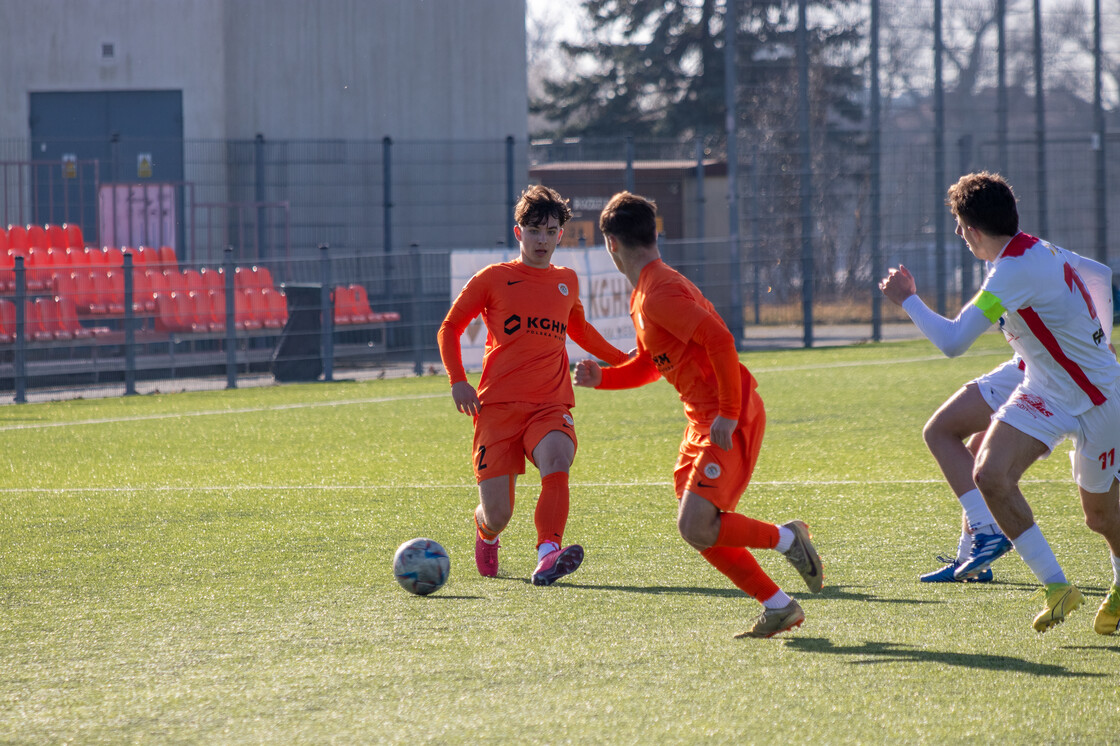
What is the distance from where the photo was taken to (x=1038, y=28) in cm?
2414

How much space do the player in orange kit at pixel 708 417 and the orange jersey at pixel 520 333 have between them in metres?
1.01

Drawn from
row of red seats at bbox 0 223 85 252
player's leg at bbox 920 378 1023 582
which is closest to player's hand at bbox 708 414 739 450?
player's leg at bbox 920 378 1023 582

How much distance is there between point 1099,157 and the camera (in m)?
25.2

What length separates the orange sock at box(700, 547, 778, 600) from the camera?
4449mm

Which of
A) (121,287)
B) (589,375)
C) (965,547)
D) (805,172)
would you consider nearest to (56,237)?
(121,287)

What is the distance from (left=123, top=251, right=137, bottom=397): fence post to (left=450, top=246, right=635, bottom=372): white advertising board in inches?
158

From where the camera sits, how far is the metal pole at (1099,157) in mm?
24984

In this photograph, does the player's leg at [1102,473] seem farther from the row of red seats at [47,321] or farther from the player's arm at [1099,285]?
the row of red seats at [47,321]

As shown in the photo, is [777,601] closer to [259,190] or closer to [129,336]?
[129,336]

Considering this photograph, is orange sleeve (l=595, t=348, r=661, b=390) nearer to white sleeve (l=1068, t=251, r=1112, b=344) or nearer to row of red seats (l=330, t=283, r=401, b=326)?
white sleeve (l=1068, t=251, r=1112, b=344)

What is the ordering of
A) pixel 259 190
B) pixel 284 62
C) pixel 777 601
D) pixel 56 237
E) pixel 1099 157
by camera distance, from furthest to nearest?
pixel 1099 157
pixel 284 62
pixel 259 190
pixel 56 237
pixel 777 601

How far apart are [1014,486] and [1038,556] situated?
0.81 ft

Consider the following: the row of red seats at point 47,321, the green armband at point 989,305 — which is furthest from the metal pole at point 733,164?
the green armband at point 989,305

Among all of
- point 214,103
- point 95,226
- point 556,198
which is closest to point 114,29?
point 214,103
